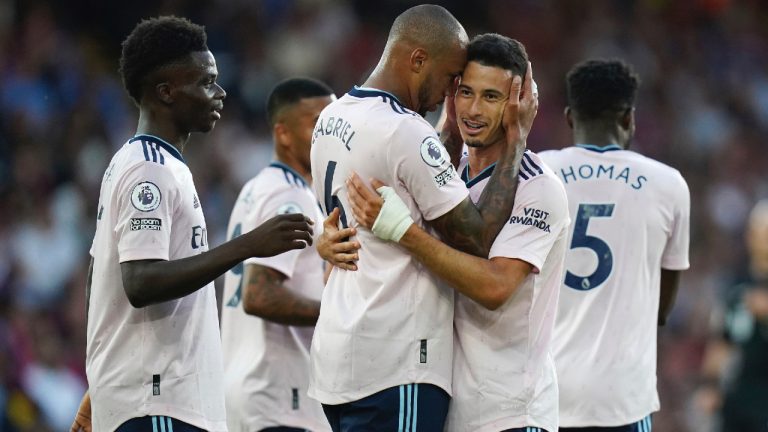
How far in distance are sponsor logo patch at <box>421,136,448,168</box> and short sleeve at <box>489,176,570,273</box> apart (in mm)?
390

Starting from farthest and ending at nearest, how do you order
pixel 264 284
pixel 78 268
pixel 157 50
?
1. pixel 78 268
2. pixel 264 284
3. pixel 157 50

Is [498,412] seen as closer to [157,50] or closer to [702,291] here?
[157,50]

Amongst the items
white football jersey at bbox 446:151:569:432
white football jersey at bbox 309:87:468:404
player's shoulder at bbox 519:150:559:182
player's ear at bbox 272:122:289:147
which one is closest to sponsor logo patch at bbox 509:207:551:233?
white football jersey at bbox 446:151:569:432

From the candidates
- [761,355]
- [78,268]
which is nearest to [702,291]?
[761,355]

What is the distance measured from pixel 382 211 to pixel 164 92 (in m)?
1.21

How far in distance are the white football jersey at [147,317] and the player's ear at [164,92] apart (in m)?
0.20

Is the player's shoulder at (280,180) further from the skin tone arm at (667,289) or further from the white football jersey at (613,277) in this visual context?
the skin tone arm at (667,289)

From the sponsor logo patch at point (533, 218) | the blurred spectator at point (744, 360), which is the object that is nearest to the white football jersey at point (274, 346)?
the sponsor logo patch at point (533, 218)

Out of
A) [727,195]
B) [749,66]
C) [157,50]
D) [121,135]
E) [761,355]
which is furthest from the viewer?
[749,66]

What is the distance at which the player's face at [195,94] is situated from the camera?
528cm

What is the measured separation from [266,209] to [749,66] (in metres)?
12.4

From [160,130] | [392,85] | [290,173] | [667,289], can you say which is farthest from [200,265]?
[667,289]

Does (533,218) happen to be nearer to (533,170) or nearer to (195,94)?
(533,170)

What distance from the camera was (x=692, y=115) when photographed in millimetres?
16359
